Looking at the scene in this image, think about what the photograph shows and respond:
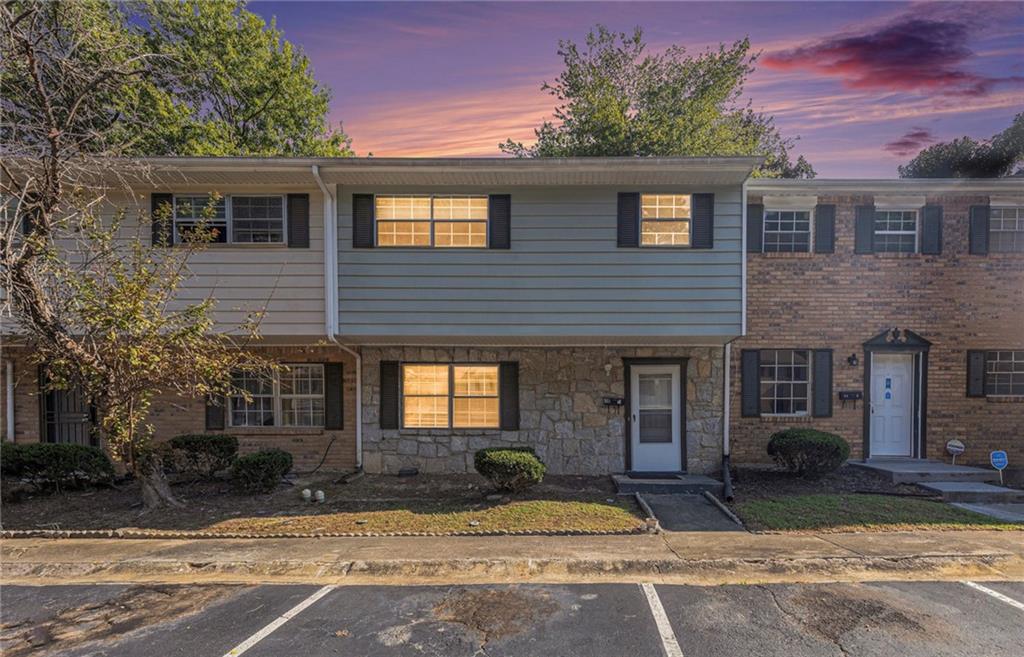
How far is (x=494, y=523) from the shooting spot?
255 inches

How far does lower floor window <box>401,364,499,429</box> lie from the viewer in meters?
9.18

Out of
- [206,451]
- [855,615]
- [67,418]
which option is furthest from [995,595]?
[67,418]

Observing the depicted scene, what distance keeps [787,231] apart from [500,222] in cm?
577

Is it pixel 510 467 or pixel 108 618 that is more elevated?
pixel 510 467

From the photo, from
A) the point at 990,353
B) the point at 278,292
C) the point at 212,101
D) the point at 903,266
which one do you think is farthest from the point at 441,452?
the point at 212,101

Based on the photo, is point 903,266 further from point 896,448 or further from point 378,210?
point 378,210

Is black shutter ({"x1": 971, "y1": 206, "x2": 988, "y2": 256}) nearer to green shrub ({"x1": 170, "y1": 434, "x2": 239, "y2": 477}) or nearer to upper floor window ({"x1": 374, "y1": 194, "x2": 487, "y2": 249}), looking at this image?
upper floor window ({"x1": 374, "y1": 194, "x2": 487, "y2": 249})

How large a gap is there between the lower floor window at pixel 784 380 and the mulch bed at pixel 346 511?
12.6ft

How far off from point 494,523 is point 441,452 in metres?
2.85

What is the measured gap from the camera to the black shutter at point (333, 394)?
9156 millimetres

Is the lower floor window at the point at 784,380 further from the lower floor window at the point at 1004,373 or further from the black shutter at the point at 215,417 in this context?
the black shutter at the point at 215,417

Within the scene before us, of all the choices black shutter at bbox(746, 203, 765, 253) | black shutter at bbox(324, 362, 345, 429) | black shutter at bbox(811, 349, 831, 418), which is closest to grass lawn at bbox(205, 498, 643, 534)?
black shutter at bbox(324, 362, 345, 429)

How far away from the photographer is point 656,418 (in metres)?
9.09

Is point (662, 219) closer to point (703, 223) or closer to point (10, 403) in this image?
point (703, 223)
